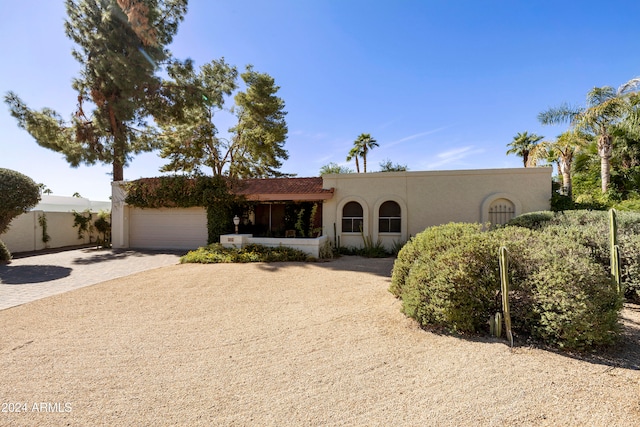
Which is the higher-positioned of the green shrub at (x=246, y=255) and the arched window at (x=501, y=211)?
the arched window at (x=501, y=211)

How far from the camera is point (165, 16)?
19.0 meters

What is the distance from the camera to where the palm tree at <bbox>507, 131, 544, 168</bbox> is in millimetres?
27547

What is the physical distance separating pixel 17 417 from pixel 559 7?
47.0ft

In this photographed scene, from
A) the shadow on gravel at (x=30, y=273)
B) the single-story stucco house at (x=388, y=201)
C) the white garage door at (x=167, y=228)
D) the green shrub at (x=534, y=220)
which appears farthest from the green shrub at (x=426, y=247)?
the white garage door at (x=167, y=228)

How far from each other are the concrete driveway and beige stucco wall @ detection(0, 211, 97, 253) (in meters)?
3.96

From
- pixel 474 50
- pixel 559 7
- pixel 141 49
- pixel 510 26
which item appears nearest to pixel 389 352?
pixel 559 7

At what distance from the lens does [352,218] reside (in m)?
14.7

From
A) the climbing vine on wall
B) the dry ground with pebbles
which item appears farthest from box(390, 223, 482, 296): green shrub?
the climbing vine on wall

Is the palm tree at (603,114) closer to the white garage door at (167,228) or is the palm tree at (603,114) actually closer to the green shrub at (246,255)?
the green shrub at (246,255)

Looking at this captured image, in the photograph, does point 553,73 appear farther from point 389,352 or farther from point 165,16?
point 165,16

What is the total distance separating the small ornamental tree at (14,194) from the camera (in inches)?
427

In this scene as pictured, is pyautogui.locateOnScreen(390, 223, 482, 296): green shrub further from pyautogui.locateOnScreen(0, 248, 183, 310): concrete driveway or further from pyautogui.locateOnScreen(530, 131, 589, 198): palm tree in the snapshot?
pyautogui.locateOnScreen(530, 131, 589, 198): palm tree

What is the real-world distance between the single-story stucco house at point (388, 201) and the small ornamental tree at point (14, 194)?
5.46 meters

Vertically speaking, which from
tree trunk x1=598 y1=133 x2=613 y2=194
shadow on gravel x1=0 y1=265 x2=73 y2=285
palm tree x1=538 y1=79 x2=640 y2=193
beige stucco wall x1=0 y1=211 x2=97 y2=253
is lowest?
shadow on gravel x1=0 y1=265 x2=73 y2=285
